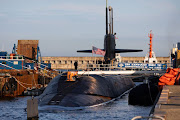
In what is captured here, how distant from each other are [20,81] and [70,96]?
14948mm

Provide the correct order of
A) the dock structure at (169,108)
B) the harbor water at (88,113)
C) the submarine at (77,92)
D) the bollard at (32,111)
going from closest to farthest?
1. the dock structure at (169,108)
2. the bollard at (32,111)
3. the harbor water at (88,113)
4. the submarine at (77,92)

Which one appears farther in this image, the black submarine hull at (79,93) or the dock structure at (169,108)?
the black submarine hull at (79,93)

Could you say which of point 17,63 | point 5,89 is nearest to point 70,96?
point 5,89

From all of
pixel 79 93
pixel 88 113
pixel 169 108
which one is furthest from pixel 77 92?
pixel 169 108

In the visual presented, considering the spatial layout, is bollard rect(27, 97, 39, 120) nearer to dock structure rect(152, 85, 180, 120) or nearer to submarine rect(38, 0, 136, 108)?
A: submarine rect(38, 0, 136, 108)

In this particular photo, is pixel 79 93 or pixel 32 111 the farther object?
pixel 79 93

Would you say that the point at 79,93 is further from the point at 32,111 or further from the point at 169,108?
the point at 169,108

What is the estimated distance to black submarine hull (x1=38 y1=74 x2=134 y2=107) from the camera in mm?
24016

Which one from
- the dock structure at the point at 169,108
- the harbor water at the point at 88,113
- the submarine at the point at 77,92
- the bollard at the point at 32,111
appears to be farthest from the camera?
the submarine at the point at 77,92

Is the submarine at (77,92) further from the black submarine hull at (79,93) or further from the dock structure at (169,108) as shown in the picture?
the dock structure at (169,108)

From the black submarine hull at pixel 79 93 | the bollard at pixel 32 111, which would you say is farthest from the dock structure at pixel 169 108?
the black submarine hull at pixel 79 93

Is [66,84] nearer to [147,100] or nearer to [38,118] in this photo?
[147,100]

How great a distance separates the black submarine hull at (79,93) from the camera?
78.8 feet

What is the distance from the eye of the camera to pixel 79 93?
86.3ft
